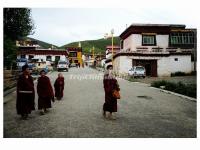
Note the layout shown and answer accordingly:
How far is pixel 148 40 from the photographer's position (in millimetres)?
40031

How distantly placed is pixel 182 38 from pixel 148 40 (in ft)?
16.7

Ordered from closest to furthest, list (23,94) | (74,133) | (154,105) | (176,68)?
(74,133), (23,94), (154,105), (176,68)

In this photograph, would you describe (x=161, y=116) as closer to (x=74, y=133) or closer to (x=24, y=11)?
(x=74, y=133)

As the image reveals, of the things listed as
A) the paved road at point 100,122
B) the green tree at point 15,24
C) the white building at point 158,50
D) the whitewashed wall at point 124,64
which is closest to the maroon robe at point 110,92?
the paved road at point 100,122

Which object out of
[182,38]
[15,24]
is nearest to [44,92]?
[15,24]

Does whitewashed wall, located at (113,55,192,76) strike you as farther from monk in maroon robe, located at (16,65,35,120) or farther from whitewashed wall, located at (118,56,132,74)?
monk in maroon robe, located at (16,65,35,120)

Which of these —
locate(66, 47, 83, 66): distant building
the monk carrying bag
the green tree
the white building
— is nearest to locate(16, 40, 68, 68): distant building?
the white building

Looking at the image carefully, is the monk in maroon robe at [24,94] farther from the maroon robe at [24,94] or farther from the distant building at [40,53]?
the distant building at [40,53]

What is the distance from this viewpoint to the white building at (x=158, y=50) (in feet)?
125

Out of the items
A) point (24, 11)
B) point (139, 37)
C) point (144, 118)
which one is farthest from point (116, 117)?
point (139, 37)

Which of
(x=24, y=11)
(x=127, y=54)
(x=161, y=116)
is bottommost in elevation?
(x=161, y=116)

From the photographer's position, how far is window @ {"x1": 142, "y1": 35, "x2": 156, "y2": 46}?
39906mm

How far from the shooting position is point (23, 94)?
31.8 feet

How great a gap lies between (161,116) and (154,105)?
2.62m
